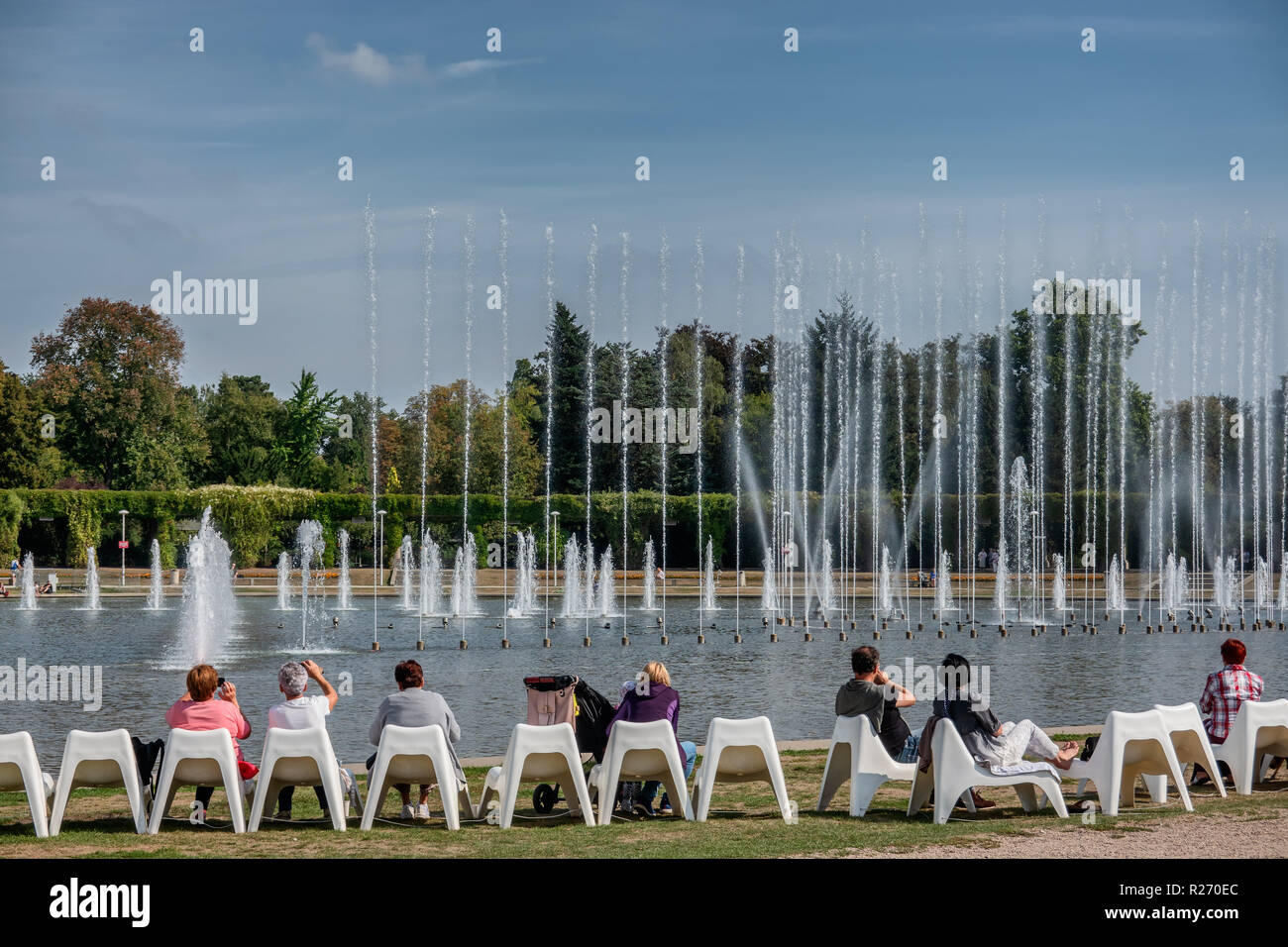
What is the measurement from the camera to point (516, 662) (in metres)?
20.9

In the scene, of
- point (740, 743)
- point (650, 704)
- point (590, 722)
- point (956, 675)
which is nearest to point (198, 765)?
point (590, 722)

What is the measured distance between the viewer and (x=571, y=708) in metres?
8.57

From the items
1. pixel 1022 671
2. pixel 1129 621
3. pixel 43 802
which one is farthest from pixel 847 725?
pixel 1129 621

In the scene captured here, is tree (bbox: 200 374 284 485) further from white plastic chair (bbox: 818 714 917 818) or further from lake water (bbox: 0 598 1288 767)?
white plastic chair (bbox: 818 714 917 818)

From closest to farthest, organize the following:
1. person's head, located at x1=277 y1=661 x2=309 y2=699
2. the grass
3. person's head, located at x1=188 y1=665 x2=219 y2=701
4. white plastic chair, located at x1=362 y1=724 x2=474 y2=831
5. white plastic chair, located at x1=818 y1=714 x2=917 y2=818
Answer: the grass → white plastic chair, located at x1=362 y1=724 x2=474 y2=831 → person's head, located at x1=188 y1=665 x2=219 y2=701 → person's head, located at x1=277 y1=661 x2=309 y2=699 → white plastic chair, located at x1=818 y1=714 x2=917 y2=818

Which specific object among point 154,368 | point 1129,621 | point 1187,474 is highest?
point 154,368

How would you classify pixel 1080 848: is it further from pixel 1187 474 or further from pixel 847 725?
pixel 1187 474

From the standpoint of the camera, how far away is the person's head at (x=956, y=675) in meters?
8.05

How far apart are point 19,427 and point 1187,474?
148 feet

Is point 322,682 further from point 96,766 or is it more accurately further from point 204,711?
point 96,766

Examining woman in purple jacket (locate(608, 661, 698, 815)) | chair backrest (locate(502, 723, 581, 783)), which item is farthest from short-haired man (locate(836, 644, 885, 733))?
chair backrest (locate(502, 723, 581, 783))

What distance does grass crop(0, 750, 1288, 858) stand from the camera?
6871 mm

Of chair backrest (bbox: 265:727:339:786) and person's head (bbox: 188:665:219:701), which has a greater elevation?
person's head (bbox: 188:665:219:701)

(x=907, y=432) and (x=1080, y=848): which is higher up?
(x=907, y=432)
